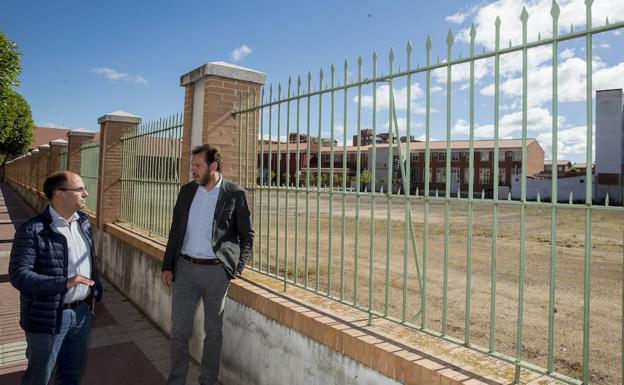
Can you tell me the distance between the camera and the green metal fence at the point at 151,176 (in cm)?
548

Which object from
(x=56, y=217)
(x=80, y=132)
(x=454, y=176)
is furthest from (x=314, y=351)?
(x=454, y=176)

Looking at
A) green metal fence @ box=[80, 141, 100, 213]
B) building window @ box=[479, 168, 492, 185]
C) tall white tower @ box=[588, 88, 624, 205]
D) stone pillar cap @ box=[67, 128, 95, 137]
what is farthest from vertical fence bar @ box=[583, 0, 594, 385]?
building window @ box=[479, 168, 492, 185]

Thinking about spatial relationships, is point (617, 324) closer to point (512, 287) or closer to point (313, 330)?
point (512, 287)

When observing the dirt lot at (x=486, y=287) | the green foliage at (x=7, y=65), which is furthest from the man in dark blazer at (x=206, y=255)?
the green foliage at (x=7, y=65)

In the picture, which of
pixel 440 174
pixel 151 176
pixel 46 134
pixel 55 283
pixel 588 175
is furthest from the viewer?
pixel 46 134

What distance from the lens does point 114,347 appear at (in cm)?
466

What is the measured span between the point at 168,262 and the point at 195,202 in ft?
1.77

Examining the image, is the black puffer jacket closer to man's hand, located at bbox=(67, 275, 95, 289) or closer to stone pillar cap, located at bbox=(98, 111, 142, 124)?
man's hand, located at bbox=(67, 275, 95, 289)

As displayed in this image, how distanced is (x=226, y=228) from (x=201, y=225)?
0.20 m

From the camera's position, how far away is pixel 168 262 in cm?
352

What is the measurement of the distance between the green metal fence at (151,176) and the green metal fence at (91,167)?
1620 millimetres

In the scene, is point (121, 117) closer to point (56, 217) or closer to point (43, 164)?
point (56, 217)

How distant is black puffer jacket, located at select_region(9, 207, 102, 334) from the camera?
2.48 metres

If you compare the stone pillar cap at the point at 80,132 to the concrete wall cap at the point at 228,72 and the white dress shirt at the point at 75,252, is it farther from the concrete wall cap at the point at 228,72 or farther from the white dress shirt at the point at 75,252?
the white dress shirt at the point at 75,252
